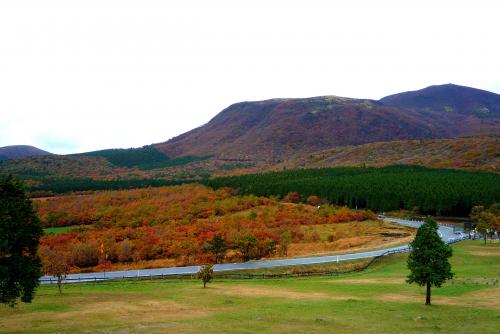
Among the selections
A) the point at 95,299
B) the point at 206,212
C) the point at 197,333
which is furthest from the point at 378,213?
the point at 197,333


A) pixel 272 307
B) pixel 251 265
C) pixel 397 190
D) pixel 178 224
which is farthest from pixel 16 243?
pixel 397 190

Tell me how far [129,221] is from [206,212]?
2051 centimetres

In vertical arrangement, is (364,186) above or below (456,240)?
above

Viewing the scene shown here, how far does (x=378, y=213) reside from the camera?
444 feet

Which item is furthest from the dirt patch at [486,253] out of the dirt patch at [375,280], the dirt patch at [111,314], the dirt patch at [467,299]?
the dirt patch at [111,314]

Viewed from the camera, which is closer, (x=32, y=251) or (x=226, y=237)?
(x=32, y=251)

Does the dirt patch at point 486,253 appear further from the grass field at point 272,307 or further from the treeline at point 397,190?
the treeline at point 397,190

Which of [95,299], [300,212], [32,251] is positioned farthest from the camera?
[300,212]

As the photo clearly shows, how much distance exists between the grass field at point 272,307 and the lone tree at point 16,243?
2134mm

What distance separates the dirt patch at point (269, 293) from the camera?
45.9 m

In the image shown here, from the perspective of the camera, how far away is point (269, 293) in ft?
160

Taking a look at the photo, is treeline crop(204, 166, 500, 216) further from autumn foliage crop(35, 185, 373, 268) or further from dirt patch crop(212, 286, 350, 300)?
dirt patch crop(212, 286, 350, 300)

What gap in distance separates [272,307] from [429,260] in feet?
43.2

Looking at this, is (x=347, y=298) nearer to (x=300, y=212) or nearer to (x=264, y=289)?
(x=264, y=289)
